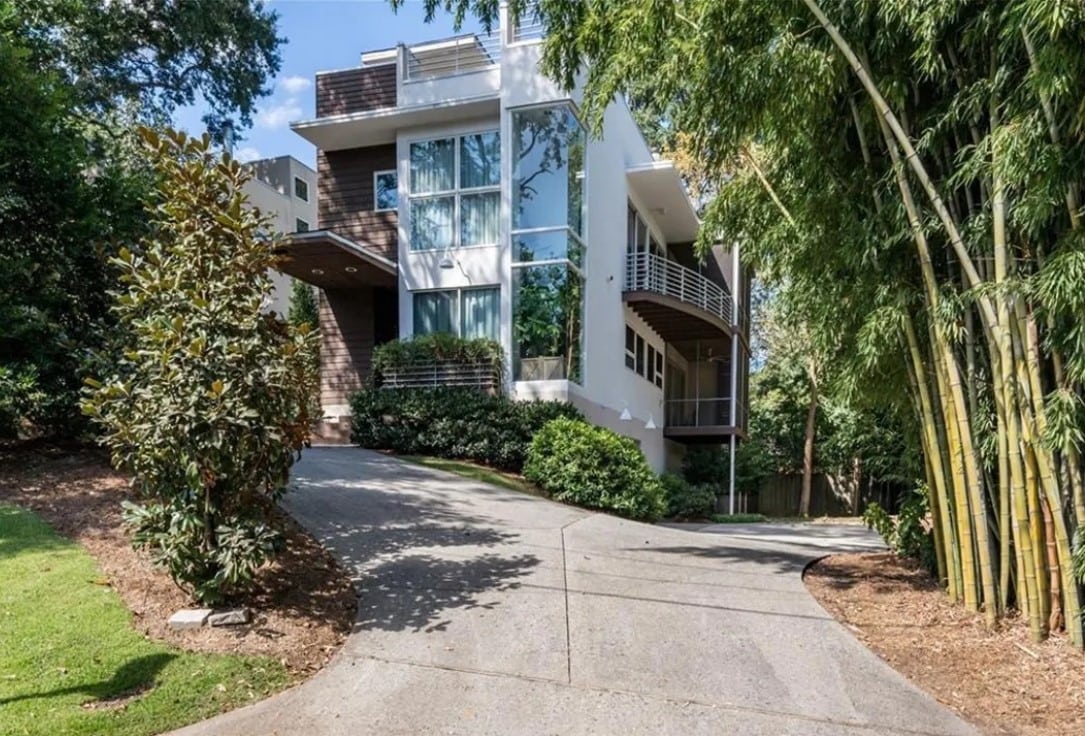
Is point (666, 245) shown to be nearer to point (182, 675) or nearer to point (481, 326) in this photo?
point (481, 326)

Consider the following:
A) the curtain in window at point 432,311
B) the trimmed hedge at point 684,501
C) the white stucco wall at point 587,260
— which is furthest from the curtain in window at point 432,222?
the trimmed hedge at point 684,501

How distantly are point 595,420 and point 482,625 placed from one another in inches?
375

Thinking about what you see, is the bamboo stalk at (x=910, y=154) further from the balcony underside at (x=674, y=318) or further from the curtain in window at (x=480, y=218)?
the balcony underside at (x=674, y=318)

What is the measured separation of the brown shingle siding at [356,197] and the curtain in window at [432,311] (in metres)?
1.28

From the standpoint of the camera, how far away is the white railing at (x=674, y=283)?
54.6 ft

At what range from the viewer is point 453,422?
41.7ft

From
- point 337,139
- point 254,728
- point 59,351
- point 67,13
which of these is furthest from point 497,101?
point 254,728

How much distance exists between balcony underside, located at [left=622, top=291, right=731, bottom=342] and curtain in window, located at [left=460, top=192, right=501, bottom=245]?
3.74 meters

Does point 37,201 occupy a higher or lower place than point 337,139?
lower

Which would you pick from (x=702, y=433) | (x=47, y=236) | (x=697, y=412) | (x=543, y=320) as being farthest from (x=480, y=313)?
(x=697, y=412)

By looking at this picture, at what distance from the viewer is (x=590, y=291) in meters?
14.2

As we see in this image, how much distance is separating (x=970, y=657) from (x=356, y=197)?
1393 cm

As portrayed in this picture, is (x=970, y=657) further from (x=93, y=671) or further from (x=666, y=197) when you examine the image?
(x=666, y=197)

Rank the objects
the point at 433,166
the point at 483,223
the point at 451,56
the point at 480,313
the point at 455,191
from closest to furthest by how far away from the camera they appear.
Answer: the point at 480,313 → the point at 483,223 → the point at 455,191 → the point at 433,166 → the point at 451,56
